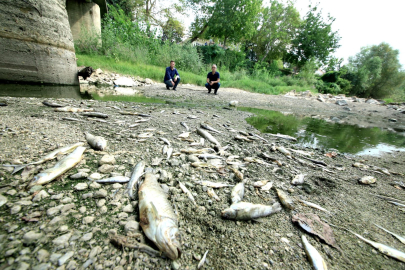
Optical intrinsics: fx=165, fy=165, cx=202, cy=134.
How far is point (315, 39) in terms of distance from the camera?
1091 inches

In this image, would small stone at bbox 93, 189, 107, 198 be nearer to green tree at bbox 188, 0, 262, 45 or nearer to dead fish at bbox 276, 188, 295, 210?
dead fish at bbox 276, 188, 295, 210

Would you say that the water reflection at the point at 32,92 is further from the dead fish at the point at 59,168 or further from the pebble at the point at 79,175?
the pebble at the point at 79,175

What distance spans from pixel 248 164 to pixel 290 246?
3.75 ft

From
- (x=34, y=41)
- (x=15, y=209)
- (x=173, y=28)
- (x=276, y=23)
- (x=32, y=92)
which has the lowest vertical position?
(x=32, y=92)

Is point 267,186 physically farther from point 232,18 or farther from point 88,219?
point 232,18

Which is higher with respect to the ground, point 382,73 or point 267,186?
point 382,73

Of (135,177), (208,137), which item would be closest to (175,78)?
(208,137)

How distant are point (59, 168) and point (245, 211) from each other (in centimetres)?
169

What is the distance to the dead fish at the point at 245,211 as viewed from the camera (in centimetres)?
139

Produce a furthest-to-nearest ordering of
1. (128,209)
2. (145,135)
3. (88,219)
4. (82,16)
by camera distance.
Answer: (82,16) → (145,135) → (128,209) → (88,219)

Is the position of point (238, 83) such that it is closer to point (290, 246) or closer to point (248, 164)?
point (248, 164)

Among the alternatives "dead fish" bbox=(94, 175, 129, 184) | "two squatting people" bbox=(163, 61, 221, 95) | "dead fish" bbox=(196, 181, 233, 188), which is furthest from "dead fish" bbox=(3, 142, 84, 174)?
"two squatting people" bbox=(163, 61, 221, 95)

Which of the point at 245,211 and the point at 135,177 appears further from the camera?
the point at 135,177

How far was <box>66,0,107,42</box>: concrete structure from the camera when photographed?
1152 cm
